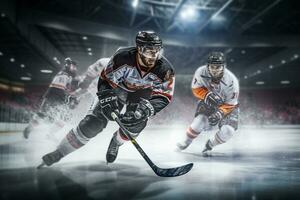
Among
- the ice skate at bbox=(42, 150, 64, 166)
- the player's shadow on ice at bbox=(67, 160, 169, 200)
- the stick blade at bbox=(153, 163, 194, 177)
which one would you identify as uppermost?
the ice skate at bbox=(42, 150, 64, 166)

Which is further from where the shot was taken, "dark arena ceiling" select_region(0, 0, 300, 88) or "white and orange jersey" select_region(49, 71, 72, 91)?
"dark arena ceiling" select_region(0, 0, 300, 88)

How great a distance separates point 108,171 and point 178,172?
51 cm

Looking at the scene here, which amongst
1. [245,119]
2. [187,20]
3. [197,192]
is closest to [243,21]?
[187,20]

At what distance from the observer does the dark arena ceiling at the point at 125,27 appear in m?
8.03

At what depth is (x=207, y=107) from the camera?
141 inches

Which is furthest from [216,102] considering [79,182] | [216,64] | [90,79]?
[79,182]

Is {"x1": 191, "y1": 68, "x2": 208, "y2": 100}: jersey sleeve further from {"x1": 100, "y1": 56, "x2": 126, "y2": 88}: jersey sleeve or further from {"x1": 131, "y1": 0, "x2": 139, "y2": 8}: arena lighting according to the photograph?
{"x1": 131, "y1": 0, "x2": 139, "y2": 8}: arena lighting

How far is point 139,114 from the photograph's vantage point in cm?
246

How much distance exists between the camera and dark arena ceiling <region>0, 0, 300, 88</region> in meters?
8.03

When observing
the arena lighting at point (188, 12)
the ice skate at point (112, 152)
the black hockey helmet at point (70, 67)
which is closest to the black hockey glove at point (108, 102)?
the ice skate at point (112, 152)

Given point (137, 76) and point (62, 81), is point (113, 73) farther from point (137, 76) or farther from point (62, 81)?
point (62, 81)

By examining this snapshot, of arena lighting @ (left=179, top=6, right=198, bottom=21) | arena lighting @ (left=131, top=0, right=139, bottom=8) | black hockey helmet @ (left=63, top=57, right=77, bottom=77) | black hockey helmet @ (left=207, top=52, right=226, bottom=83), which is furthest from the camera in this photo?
arena lighting @ (left=179, top=6, right=198, bottom=21)

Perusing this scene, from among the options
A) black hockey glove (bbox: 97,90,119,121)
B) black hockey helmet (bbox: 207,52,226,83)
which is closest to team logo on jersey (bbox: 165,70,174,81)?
black hockey glove (bbox: 97,90,119,121)

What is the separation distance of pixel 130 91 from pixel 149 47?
1.60ft
